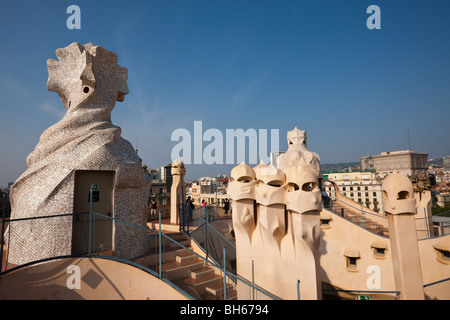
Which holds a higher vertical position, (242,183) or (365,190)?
(242,183)

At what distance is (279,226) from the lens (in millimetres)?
5773

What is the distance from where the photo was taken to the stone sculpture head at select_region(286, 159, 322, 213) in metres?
5.38

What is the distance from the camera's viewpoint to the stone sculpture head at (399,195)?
6.79m

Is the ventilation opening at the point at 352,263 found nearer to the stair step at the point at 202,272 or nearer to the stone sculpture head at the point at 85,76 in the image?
the stair step at the point at 202,272

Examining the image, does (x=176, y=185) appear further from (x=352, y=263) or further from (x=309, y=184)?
(x=352, y=263)

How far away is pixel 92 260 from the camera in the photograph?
6.21 metres

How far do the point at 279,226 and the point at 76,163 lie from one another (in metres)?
5.78

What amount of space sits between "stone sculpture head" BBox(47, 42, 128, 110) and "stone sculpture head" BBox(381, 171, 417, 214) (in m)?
9.11

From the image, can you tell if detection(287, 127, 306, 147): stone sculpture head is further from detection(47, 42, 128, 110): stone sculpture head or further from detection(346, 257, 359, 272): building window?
detection(47, 42, 128, 110): stone sculpture head

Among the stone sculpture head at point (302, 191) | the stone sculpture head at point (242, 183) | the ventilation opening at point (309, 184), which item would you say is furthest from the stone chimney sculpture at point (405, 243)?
the stone sculpture head at point (242, 183)

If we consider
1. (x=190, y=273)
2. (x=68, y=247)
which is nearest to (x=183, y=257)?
(x=190, y=273)
